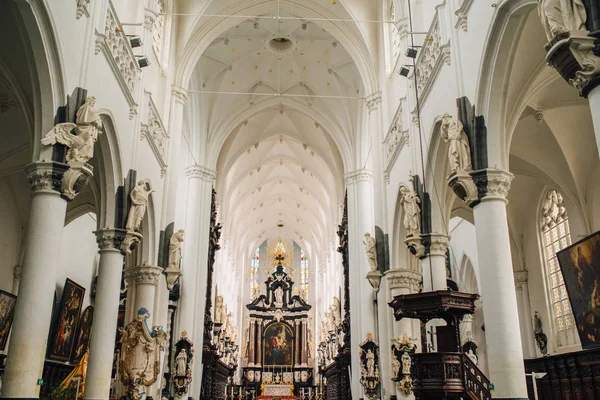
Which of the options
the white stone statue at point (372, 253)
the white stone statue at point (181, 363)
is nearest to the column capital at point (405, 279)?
the white stone statue at point (372, 253)

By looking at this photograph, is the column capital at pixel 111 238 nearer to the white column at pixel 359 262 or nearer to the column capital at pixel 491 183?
the column capital at pixel 491 183

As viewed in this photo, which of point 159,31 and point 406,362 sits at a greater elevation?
point 159,31

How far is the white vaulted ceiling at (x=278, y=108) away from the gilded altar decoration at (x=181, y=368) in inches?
360

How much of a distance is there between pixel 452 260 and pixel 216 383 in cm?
1221

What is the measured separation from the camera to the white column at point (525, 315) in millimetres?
18953

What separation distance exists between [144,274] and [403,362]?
7.06 m

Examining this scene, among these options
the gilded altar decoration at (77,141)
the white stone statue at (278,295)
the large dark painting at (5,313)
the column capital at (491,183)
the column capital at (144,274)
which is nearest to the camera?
the gilded altar decoration at (77,141)

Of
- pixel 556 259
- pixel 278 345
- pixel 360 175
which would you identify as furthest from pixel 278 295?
pixel 556 259

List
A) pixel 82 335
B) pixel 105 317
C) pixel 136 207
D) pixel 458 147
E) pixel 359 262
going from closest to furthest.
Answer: pixel 458 147 < pixel 105 317 < pixel 136 207 < pixel 82 335 < pixel 359 262

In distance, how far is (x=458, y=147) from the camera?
9.87 meters

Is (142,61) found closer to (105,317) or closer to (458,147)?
(105,317)

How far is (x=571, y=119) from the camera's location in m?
15.1

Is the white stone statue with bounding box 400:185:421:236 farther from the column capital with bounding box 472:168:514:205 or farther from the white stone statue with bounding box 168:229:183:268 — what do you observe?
the white stone statue with bounding box 168:229:183:268

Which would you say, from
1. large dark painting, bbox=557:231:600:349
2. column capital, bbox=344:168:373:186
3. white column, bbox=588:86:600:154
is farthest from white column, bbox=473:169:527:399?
column capital, bbox=344:168:373:186
